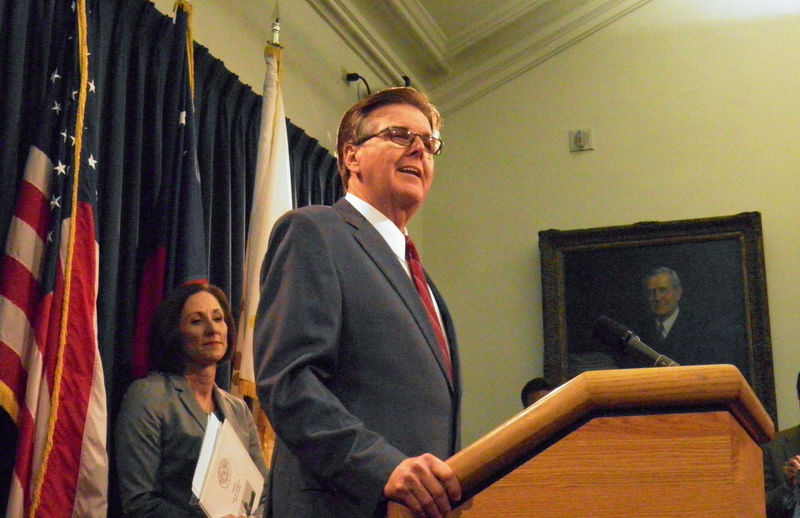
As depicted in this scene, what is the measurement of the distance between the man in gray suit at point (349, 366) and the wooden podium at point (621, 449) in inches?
7.3

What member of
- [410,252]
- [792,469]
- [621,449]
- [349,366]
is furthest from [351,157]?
[792,469]

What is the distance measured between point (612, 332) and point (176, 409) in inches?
54.9

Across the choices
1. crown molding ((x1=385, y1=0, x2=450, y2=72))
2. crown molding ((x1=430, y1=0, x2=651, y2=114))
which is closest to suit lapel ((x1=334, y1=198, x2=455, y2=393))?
crown molding ((x1=385, y1=0, x2=450, y2=72))

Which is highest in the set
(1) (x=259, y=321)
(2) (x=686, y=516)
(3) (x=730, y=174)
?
(3) (x=730, y=174)

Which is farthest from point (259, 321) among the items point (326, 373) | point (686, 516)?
point (686, 516)

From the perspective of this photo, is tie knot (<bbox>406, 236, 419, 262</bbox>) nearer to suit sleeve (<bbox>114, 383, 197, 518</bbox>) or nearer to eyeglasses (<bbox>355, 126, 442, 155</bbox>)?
eyeglasses (<bbox>355, 126, 442, 155</bbox>)

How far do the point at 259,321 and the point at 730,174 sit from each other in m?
5.01

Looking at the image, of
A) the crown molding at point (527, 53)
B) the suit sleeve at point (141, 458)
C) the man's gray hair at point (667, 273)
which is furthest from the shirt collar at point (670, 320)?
the suit sleeve at point (141, 458)

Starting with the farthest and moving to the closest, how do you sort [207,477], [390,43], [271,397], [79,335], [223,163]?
[390,43], [223,163], [79,335], [207,477], [271,397]

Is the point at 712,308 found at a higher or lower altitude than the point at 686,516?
higher

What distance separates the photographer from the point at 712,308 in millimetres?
5891

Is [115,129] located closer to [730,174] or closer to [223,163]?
[223,163]

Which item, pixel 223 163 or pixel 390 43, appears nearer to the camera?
pixel 223 163

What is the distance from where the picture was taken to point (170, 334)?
3.37 meters
